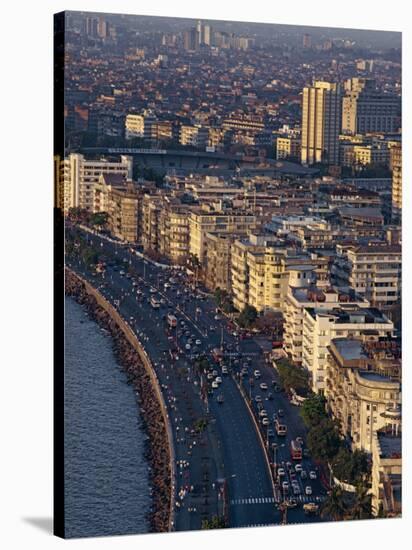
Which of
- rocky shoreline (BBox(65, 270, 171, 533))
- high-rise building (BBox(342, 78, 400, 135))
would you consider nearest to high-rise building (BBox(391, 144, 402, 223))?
high-rise building (BBox(342, 78, 400, 135))

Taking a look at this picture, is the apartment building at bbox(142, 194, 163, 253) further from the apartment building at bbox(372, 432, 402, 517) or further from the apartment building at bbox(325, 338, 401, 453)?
the apartment building at bbox(372, 432, 402, 517)

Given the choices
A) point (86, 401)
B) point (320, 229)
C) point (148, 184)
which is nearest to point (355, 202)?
point (320, 229)

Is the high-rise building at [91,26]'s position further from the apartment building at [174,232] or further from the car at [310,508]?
the car at [310,508]

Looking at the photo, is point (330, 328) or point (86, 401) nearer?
point (86, 401)

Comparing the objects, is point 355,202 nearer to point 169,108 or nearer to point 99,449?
point 169,108

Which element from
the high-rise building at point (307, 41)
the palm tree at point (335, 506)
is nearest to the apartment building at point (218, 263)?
the high-rise building at point (307, 41)

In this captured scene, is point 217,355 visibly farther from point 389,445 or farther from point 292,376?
point 389,445

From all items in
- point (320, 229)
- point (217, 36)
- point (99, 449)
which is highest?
point (217, 36)

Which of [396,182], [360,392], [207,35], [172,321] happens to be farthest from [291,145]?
[360,392]
